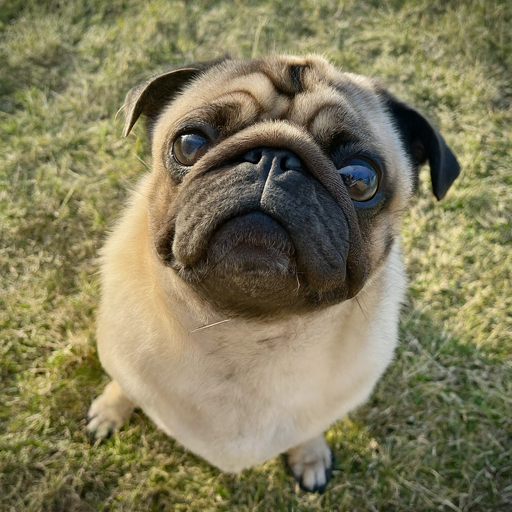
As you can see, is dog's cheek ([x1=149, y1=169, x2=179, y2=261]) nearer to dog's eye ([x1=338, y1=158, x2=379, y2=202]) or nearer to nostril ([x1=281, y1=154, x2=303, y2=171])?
nostril ([x1=281, y1=154, x2=303, y2=171])

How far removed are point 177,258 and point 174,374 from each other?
87cm

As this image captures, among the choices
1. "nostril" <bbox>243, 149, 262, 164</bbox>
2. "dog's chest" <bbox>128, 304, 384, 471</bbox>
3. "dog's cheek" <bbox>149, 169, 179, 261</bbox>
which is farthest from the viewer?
"dog's chest" <bbox>128, 304, 384, 471</bbox>

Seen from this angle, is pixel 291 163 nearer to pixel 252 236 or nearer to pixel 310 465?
pixel 252 236

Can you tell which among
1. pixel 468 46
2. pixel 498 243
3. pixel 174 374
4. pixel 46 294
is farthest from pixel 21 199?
pixel 468 46

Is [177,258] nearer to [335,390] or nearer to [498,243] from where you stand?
[335,390]

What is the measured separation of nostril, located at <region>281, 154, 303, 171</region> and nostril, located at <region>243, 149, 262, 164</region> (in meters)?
0.10

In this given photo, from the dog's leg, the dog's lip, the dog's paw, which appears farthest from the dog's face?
the dog's leg

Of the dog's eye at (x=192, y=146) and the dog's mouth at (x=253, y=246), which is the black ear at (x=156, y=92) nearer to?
the dog's eye at (x=192, y=146)

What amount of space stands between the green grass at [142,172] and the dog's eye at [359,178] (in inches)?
86.3

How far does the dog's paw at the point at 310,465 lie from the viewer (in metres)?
3.40

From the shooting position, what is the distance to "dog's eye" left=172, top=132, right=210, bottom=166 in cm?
207

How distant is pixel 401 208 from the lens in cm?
Result: 246

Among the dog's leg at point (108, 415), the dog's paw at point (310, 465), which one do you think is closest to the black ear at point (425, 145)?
the dog's paw at point (310, 465)

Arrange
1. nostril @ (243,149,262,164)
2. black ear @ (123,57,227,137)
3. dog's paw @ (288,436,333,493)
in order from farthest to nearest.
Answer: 1. dog's paw @ (288,436,333,493)
2. black ear @ (123,57,227,137)
3. nostril @ (243,149,262,164)
